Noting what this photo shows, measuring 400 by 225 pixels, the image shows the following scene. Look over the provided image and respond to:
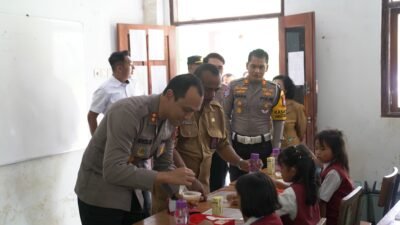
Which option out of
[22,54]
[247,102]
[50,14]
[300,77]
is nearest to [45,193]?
[22,54]

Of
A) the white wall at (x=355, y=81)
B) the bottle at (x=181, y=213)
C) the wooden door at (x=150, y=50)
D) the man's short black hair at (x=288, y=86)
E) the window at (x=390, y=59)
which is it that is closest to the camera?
the bottle at (x=181, y=213)

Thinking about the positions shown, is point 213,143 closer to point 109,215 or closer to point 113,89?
point 109,215

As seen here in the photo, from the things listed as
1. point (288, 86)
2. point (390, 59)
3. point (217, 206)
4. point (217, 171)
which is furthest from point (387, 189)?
point (390, 59)

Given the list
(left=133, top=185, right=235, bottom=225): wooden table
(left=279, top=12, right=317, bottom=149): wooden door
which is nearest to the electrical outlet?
(left=279, top=12, right=317, bottom=149): wooden door

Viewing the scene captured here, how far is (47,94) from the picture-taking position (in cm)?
389

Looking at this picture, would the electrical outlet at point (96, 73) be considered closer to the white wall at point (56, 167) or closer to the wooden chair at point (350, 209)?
the white wall at point (56, 167)

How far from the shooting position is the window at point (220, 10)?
16.4ft

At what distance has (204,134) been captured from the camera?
2.69 metres

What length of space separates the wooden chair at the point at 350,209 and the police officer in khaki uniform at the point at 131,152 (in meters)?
0.65

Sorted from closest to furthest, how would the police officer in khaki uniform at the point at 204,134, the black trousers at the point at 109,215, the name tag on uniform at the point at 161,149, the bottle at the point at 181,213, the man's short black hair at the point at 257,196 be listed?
the man's short black hair at the point at 257,196 < the bottle at the point at 181,213 < the black trousers at the point at 109,215 < the name tag on uniform at the point at 161,149 < the police officer in khaki uniform at the point at 204,134

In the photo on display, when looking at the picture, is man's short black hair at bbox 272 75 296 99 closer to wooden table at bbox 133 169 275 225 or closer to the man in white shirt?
the man in white shirt

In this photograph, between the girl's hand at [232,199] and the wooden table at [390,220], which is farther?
the girl's hand at [232,199]

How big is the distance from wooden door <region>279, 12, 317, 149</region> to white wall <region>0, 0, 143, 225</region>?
5.65 feet

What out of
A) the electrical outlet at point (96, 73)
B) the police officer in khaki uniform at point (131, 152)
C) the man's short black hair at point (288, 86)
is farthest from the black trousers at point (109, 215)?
the electrical outlet at point (96, 73)
